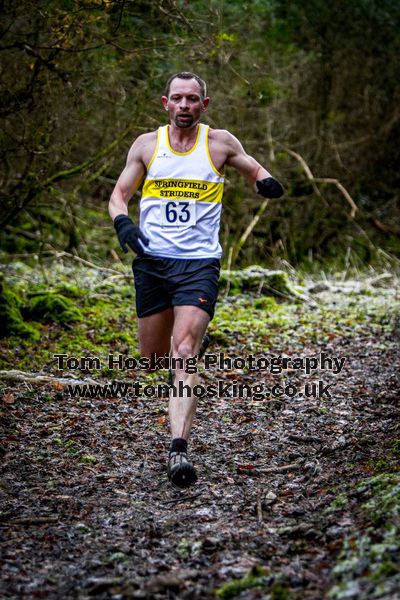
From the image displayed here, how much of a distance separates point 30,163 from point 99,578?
20.8 feet

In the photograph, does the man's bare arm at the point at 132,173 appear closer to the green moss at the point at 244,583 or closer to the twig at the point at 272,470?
the twig at the point at 272,470

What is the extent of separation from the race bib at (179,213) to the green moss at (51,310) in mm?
3823

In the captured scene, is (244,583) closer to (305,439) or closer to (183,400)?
(183,400)

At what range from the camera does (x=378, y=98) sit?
15.3m

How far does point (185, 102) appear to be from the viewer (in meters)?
4.64

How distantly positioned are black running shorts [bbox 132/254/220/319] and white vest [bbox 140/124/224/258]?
0.17 ft

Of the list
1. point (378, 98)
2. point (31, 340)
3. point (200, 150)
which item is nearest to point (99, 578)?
point (200, 150)

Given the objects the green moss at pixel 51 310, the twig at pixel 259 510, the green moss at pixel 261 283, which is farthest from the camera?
the green moss at pixel 261 283

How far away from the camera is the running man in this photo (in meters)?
4.44

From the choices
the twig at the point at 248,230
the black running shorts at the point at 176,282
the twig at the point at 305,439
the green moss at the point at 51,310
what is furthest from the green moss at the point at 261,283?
the black running shorts at the point at 176,282

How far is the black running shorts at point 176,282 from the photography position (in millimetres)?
4461

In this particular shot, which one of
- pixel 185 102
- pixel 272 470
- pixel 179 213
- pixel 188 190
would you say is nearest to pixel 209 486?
pixel 272 470

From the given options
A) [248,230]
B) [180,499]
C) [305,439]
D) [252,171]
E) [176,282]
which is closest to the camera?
[180,499]

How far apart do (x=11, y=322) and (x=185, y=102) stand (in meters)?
3.75
